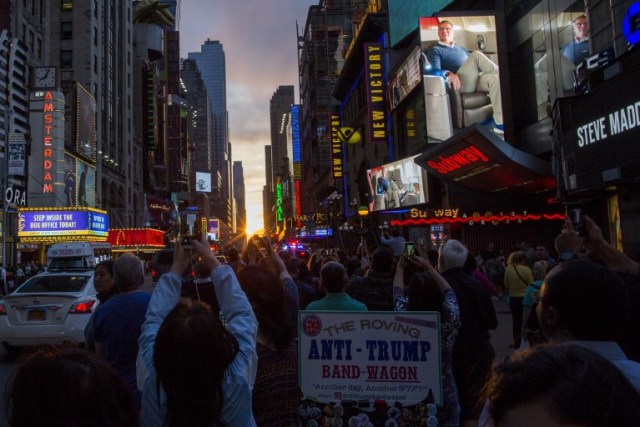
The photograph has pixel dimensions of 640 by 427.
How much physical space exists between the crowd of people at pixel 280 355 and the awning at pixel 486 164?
21.5 m

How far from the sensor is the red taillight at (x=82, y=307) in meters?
10.2

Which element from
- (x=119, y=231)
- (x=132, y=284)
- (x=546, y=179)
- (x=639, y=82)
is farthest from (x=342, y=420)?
(x=119, y=231)

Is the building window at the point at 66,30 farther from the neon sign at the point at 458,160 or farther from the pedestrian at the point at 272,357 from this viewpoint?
the pedestrian at the point at 272,357

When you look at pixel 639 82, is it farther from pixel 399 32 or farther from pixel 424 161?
pixel 399 32

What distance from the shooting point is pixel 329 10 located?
277 feet

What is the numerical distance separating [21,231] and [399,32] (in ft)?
106

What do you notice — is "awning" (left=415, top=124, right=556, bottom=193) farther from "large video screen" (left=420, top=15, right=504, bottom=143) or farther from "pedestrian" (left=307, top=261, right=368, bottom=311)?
"pedestrian" (left=307, top=261, right=368, bottom=311)

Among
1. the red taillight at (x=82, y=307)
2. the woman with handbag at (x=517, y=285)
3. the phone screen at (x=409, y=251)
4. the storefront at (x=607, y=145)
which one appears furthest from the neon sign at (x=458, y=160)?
the phone screen at (x=409, y=251)

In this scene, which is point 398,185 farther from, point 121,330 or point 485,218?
point 121,330

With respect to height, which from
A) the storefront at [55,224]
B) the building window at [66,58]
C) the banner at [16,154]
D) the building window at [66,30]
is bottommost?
the storefront at [55,224]

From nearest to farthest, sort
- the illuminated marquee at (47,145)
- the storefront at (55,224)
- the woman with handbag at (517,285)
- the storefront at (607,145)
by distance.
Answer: the woman with handbag at (517,285) < the storefront at (607,145) < the storefront at (55,224) < the illuminated marquee at (47,145)

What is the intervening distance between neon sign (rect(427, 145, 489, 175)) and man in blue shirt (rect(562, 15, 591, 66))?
5989 millimetres

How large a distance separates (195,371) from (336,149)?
206 ft

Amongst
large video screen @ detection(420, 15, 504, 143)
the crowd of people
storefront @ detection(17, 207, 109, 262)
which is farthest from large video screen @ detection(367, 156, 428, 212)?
the crowd of people
